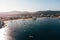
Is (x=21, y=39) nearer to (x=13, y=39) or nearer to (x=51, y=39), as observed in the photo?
(x=13, y=39)

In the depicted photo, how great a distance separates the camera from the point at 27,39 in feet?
74.4

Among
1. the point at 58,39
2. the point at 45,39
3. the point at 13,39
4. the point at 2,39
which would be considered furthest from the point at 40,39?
the point at 2,39

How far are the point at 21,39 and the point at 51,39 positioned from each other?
503 centimetres

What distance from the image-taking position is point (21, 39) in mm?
22656

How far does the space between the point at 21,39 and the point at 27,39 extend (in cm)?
99

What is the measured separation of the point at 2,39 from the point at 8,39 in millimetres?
995

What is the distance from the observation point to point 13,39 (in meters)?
22.8

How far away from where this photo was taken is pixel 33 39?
22.7 metres

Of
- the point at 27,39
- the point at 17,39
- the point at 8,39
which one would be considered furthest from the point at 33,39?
the point at 8,39

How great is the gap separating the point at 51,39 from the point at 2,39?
818cm

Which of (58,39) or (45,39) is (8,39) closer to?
(45,39)

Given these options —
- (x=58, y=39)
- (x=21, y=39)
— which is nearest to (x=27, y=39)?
(x=21, y=39)

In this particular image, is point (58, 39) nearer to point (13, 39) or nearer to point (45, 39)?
point (45, 39)

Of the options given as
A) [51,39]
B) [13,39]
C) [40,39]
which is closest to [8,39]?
[13,39]
